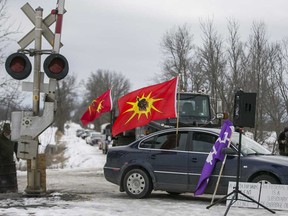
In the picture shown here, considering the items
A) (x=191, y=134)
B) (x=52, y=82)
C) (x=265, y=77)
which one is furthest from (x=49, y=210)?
(x=265, y=77)

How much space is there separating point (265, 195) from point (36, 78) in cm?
528

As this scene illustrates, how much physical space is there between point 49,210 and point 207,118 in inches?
279

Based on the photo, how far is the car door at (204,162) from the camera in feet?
32.0

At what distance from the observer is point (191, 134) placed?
1048 cm

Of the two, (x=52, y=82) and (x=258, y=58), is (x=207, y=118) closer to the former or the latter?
(x=52, y=82)

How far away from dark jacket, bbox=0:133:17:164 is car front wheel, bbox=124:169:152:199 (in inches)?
115

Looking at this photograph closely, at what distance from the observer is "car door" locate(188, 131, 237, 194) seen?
32.0ft

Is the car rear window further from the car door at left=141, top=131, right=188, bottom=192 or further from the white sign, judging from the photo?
the white sign

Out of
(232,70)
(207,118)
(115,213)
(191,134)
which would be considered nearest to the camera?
(115,213)

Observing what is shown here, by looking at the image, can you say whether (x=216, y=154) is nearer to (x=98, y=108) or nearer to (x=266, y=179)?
(x=266, y=179)

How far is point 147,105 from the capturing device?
1116 centimetres

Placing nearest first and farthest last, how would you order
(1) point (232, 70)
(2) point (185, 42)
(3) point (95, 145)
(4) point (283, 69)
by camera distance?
(4) point (283, 69)
(1) point (232, 70)
(2) point (185, 42)
(3) point (95, 145)

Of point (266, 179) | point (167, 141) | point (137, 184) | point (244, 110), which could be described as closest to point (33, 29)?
point (167, 141)

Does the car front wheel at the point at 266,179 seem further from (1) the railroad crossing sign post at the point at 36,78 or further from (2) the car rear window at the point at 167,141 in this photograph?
(1) the railroad crossing sign post at the point at 36,78
